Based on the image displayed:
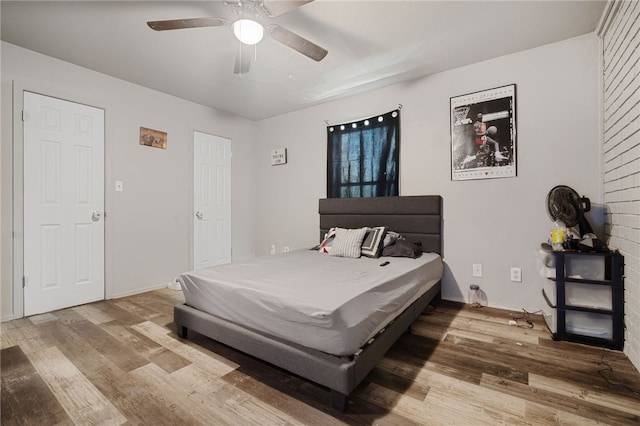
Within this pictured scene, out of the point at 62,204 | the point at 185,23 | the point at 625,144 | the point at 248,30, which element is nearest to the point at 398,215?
the point at 625,144

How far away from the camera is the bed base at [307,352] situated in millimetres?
1404

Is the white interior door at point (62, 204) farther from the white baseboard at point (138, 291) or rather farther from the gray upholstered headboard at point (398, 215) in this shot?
the gray upholstered headboard at point (398, 215)

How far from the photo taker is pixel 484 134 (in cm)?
294

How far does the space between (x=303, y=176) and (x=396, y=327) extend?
9.66 feet

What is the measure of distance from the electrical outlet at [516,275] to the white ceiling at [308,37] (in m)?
2.15

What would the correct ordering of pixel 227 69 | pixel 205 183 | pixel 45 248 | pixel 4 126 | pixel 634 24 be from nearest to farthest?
pixel 634 24 → pixel 4 126 → pixel 45 248 → pixel 227 69 → pixel 205 183

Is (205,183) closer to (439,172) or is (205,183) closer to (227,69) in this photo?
(227,69)

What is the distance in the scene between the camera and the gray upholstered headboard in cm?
316

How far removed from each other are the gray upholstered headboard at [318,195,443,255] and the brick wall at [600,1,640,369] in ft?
4.53

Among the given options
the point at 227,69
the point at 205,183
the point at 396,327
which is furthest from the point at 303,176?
the point at 396,327

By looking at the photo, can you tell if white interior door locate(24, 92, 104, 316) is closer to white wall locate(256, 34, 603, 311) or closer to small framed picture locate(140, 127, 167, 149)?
small framed picture locate(140, 127, 167, 149)

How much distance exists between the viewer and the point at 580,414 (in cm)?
140

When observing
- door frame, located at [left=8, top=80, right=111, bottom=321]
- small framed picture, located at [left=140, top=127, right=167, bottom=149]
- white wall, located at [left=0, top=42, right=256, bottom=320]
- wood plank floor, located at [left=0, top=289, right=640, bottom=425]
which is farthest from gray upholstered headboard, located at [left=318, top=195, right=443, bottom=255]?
door frame, located at [left=8, top=80, right=111, bottom=321]

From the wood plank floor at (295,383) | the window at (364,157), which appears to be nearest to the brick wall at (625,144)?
the wood plank floor at (295,383)
